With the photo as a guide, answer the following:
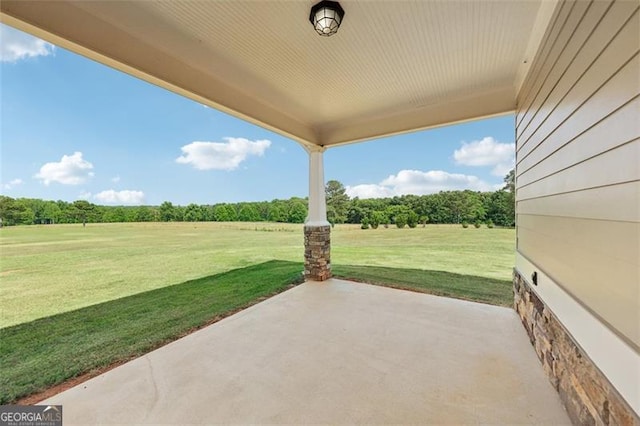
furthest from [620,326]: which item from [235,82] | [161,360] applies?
[235,82]

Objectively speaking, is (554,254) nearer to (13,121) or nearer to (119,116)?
(13,121)

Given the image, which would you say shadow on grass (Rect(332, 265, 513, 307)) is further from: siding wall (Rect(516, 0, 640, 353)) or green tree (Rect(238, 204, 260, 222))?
green tree (Rect(238, 204, 260, 222))

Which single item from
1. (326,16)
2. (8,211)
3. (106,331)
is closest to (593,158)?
(326,16)

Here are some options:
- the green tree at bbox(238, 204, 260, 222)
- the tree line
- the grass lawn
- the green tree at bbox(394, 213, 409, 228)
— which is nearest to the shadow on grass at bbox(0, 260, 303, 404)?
the grass lawn

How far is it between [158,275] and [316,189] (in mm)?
4027

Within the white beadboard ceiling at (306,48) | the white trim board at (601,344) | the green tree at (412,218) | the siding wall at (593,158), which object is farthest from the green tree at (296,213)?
the white trim board at (601,344)

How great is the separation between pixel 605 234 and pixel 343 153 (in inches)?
364

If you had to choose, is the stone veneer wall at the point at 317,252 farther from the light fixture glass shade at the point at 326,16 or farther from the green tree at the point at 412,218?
the green tree at the point at 412,218

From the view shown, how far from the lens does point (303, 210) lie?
29.5ft

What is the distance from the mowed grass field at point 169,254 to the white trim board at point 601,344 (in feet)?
12.8

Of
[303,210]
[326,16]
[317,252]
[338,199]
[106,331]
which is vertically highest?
[326,16]

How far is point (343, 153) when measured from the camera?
10.1 metres

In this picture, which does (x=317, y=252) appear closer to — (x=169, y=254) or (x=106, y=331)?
(x=106, y=331)

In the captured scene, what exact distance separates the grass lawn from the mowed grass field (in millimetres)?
27
